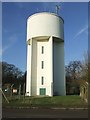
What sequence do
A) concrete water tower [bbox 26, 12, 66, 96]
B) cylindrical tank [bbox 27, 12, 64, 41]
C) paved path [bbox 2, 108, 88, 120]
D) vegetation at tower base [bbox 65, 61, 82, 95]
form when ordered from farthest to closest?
vegetation at tower base [bbox 65, 61, 82, 95] < cylindrical tank [bbox 27, 12, 64, 41] < concrete water tower [bbox 26, 12, 66, 96] < paved path [bbox 2, 108, 88, 120]

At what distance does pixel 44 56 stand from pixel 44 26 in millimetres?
6804

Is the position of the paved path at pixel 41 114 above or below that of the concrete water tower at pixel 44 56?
below

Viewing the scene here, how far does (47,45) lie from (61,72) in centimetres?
698

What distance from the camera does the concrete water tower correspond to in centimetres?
6131

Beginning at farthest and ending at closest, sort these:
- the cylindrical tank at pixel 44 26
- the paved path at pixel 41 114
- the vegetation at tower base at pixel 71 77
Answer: the vegetation at tower base at pixel 71 77
the cylindrical tank at pixel 44 26
the paved path at pixel 41 114

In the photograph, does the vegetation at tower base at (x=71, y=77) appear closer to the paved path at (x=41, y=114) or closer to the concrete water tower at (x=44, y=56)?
the concrete water tower at (x=44, y=56)

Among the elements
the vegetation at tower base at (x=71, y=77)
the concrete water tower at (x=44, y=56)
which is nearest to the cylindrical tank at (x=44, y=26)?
the concrete water tower at (x=44, y=56)

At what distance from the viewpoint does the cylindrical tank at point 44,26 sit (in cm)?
6166

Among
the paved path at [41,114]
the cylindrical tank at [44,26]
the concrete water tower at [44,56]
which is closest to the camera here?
the paved path at [41,114]

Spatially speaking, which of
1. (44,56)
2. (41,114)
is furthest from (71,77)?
(41,114)

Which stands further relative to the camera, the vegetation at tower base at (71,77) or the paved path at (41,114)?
the vegetation at tower base at (71,77)

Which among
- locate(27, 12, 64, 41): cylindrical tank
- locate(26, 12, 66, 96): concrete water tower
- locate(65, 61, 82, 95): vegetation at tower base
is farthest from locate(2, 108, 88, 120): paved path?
locate(65, 61, 82, 95): vegetation at tower base

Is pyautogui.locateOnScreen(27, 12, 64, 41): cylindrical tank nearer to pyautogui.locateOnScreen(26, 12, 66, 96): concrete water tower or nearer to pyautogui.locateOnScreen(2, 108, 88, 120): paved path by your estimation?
pyautogui.locateOnScreen(26, 12, 66, 96): concrete water tower

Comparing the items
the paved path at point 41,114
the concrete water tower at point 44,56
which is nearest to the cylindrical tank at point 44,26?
the concrete water tower at point 44,56
